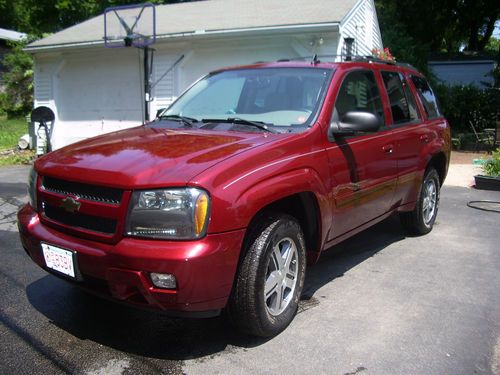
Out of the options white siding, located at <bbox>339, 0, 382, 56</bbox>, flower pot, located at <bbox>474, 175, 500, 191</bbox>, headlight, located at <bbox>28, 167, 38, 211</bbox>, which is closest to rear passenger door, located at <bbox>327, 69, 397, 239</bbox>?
headlight, located at <bbox>28, 167, 38, 211</bbox>

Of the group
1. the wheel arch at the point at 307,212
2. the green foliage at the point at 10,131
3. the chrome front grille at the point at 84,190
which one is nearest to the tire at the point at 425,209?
the wheel arch at the point at 307,212

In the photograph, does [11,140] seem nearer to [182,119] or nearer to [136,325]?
[182,119]

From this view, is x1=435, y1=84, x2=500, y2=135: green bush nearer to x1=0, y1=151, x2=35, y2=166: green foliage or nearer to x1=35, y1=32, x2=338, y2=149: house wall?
x1=35, y1=32, x2=338, y2=149: house wall

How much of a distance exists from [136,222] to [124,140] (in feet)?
3.44

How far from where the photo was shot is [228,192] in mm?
2803

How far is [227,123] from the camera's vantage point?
3852mm

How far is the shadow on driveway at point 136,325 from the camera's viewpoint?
319 centimetres

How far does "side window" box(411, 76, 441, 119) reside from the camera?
18.5 ft

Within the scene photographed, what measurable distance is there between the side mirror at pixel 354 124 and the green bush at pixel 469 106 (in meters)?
15.2

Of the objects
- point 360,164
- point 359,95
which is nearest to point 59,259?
point 360,164

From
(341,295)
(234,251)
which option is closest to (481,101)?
(341,295)

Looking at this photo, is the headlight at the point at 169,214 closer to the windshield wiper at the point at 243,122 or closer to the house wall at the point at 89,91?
the windshield wiper at the point at 243,122

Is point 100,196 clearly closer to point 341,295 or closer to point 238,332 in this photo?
point 238,332

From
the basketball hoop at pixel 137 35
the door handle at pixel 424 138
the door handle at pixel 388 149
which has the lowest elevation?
the door handle at pixel 388 149
